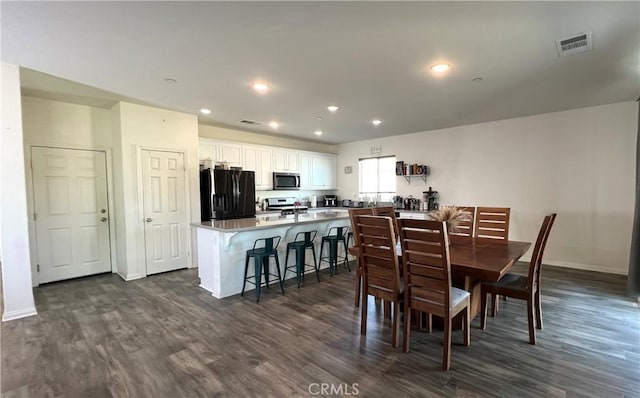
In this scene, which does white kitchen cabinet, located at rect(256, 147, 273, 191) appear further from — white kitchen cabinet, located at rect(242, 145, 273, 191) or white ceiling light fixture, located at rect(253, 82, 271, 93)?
white ceiling light fixture, located at rect(253, 82, 271, 93)

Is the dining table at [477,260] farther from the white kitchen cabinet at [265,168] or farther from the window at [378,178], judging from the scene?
the white kitchen cabinet at [265,168]

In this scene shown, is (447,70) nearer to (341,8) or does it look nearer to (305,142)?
(341,8)

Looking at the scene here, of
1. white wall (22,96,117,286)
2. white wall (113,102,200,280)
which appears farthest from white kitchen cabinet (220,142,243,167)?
white wall (22,96,117,286)

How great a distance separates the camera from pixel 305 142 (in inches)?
285

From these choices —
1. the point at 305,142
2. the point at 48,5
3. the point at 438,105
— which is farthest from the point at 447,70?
the point at 305,142

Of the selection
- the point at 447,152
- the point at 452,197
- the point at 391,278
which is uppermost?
the point at 447,152

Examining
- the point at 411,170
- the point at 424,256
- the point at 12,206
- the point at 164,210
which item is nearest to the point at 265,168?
the point at 164,210

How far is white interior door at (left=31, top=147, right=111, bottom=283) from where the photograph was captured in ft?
13.0

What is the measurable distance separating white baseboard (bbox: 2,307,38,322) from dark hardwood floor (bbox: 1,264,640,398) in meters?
0.15

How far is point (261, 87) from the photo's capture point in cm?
334

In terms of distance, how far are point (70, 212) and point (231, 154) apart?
2590mm

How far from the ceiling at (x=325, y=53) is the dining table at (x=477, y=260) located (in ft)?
5.76

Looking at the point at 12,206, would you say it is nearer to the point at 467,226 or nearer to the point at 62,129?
the point at 62,129

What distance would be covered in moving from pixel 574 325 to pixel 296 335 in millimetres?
2622
